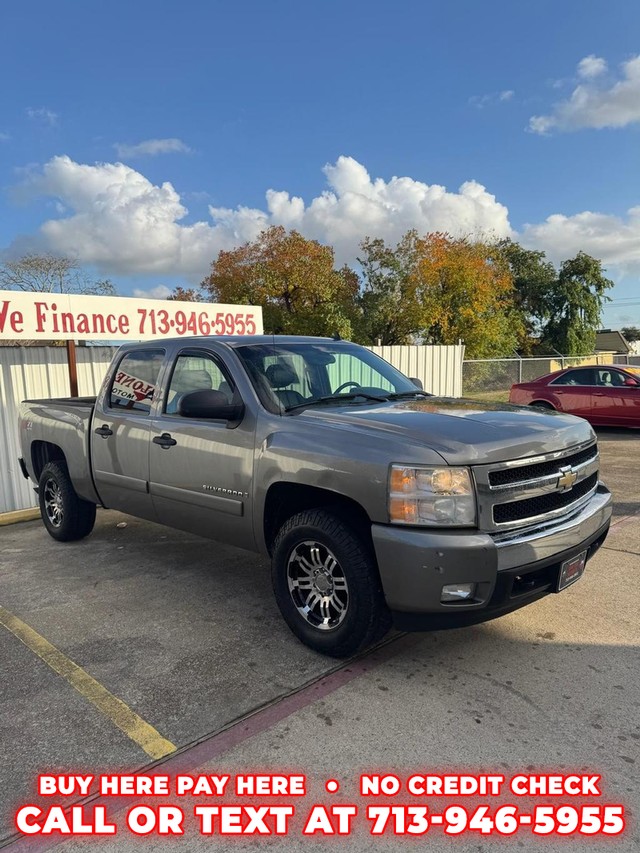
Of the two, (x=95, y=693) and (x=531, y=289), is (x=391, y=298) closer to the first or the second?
(x=531, y=289)

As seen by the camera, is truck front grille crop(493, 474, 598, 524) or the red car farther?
the red car

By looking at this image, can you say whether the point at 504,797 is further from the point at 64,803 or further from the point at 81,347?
the point at 81,347

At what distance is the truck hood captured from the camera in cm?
319

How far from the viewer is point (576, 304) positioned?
4312 cm

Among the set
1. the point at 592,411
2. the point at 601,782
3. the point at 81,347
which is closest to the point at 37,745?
the point at 601,782

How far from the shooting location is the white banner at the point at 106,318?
7.62 metres

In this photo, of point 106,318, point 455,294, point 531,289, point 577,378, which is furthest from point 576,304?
point 106,318

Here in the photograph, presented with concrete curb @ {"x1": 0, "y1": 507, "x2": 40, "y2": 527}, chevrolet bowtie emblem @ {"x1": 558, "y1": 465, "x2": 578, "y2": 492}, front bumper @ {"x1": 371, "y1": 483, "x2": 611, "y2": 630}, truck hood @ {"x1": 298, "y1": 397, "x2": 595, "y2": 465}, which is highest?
truck hood @ {"x1": 298, "y1": 397, "x2": 595, "y2": 465}

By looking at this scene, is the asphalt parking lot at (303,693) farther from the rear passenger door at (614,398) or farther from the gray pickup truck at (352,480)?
the rear passenger door at (614,398)

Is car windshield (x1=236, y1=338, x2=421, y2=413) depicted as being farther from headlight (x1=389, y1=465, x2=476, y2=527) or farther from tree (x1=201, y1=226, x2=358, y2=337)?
tree (x1=201, y1=226, x2=358, y2=337)

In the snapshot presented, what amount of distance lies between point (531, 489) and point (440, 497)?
1.94ft

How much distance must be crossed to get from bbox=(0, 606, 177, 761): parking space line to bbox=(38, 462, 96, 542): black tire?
1.74 metres

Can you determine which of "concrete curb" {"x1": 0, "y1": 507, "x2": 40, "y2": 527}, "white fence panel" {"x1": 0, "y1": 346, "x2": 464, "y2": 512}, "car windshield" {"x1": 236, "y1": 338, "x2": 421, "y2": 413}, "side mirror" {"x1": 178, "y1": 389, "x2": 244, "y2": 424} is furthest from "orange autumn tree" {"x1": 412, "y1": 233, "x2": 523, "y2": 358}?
"side mirror" {"x1": 178, "y1": 389, "x2": 244, "y2": 424}

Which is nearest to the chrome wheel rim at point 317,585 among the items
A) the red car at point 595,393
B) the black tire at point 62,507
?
the black tire at point 62,507
